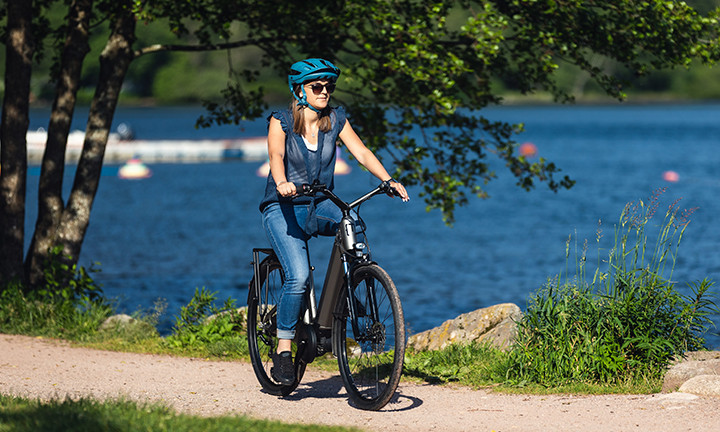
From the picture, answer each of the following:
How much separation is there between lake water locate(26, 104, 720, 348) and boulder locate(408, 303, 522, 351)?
0.61 meters

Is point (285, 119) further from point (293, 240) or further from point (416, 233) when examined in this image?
point (416, 233)

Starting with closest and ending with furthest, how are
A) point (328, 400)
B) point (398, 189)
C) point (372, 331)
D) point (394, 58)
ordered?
point (398, 189), point (372, 331), point (328, 400), point (394, 58)

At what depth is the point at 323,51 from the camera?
1176cm

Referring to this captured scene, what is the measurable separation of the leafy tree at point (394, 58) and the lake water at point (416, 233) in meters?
1.26

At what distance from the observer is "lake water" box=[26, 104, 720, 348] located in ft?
73.9

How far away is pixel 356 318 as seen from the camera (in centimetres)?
641

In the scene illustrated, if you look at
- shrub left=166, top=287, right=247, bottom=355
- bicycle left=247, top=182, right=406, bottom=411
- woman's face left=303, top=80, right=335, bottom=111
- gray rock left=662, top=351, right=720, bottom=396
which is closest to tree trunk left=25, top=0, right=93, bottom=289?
shrub left=166, top=287, right=247, bottom=355

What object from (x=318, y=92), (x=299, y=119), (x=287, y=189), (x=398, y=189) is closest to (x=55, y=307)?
(x=299, y=119)

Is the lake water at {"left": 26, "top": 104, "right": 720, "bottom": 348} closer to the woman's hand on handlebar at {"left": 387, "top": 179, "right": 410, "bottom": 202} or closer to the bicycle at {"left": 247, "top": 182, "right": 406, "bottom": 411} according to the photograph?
the bicycle at {"left": 247, "top": 182, "right": 406, "bottom": 411}

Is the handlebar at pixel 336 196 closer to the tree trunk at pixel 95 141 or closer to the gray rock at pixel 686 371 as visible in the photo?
the gray rock at pixel 686 371

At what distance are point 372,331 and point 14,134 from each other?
618 cm

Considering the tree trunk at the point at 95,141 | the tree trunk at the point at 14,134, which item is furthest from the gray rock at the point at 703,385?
the tree trunk at the point at 14,134

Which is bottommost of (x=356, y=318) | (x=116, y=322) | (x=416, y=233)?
(x=116, y=322)

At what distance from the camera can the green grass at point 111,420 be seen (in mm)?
5336
